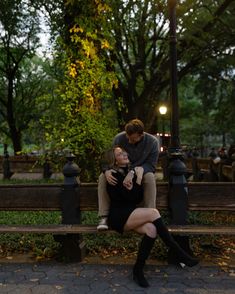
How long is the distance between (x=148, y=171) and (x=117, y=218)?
650 mm

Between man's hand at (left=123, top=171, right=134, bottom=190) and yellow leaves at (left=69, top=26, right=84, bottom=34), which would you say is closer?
man's hand at (left=123, top=171, right=134, bottom=190)

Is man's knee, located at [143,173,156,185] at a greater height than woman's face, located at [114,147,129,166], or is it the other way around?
woman's face, located at [114,147,129,166]

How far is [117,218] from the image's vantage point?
479 cm

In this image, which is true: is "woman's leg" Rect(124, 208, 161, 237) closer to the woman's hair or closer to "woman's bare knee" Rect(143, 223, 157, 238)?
"woman's bare knee" Rect(143, 223, 157, 238)

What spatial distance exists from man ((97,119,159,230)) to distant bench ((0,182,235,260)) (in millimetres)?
391

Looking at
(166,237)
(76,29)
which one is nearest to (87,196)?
(166,237)

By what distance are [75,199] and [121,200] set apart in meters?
0.82

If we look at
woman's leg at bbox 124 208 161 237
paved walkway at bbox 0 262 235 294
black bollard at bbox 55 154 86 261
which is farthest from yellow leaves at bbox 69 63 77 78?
woman's leg at bbox 124 208 161 237

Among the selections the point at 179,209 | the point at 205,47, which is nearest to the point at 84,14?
the point at 179,209

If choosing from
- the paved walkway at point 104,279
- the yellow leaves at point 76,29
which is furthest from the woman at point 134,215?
the yellow leaves at point 76,29

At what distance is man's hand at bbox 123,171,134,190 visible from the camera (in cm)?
475

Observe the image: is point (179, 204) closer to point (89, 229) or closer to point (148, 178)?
point (148, 178)

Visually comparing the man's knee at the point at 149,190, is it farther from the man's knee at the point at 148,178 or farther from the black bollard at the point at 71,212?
the black bollard at the point at 71,212

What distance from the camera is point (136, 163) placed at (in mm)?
5039
